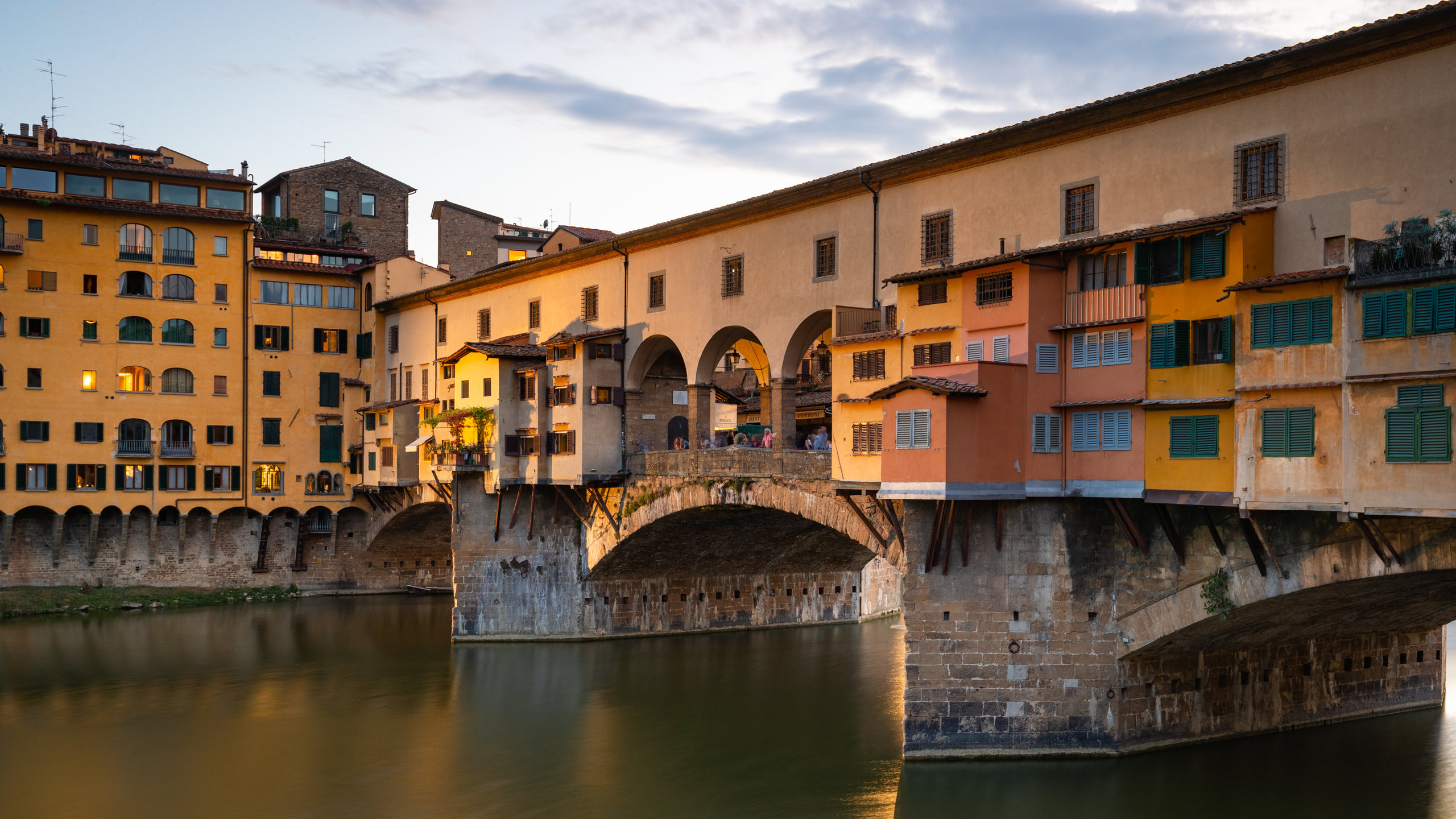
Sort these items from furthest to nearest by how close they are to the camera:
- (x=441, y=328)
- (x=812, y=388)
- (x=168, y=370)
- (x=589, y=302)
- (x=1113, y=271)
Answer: (x=168, y=370), (x=441, y=328), (x=812, y=388), (x=589, y=302), (x=1113, y=271)

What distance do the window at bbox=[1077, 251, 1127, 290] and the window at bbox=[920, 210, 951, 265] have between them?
13.5 feet

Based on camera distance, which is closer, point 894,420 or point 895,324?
point 894,420

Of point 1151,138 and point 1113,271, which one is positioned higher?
point 1151,138

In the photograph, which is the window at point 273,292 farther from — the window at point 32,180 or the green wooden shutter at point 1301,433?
the green wooden shutter at point 1301,433

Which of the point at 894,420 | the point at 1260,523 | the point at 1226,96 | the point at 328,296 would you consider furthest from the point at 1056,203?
the point at 328,296

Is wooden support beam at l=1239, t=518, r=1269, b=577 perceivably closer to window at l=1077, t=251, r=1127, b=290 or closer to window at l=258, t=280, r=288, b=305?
window at l=1077, t=251, r=1127, b=290

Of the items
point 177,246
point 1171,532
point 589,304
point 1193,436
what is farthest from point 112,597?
point 1193,436

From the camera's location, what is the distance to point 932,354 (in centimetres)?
2548

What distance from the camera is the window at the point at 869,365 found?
26.8 metres

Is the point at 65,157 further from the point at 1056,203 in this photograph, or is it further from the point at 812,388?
the point at 1056,203

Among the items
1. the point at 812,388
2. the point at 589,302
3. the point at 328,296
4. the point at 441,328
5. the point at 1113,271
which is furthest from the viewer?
the point at 328,296

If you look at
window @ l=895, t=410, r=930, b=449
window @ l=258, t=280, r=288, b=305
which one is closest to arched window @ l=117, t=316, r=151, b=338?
window @ l=258, t=280, r=288, b=305

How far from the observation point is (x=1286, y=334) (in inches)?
769

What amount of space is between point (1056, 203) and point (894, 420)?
553cm
